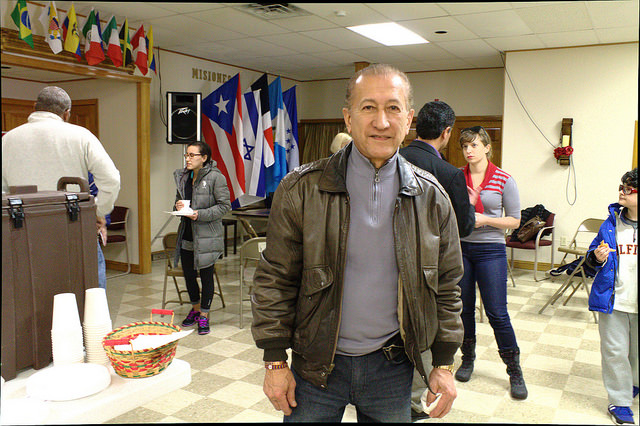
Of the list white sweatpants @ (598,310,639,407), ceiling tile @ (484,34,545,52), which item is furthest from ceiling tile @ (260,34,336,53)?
white sweatpants @ (598,310,639,407)

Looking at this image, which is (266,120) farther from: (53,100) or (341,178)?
(341,178)

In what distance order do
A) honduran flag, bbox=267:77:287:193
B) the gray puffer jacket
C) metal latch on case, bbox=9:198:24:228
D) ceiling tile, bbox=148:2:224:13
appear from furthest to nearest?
honduran flag, bbox=267:77:287:193
ceiling tile, bbox=148:2:224:13
the gray puffer jacket
metal latch on case, bbox=9:198:24:228

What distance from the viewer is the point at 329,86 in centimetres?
1081

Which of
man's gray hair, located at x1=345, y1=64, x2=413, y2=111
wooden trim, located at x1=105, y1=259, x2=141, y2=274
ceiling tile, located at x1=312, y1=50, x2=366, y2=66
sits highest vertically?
ceiling tile, located at x1=312, y1=50, x2=366, y2=66

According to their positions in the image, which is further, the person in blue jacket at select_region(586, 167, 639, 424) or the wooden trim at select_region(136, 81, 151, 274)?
the wooden trim at select_region(136, 81, 151, 274)

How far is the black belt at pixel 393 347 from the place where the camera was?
5.44ft

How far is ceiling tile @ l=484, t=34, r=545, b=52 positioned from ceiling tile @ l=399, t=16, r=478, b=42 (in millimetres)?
413

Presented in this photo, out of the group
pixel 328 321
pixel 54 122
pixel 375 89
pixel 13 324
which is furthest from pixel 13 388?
pixel 54 122

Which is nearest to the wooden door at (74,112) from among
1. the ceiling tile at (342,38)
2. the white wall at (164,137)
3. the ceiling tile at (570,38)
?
the white wall at (164,137)

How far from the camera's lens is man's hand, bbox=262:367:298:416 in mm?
1652

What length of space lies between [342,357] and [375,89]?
0.82m

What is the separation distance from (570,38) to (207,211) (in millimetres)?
5030

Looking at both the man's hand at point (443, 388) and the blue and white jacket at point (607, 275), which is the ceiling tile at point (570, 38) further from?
the man's hand at point (443, 388)

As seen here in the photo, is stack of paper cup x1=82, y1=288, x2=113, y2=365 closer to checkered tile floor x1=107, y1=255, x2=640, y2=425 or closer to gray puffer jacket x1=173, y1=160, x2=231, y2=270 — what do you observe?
checkered tile floor x1=107, y1=255, x2=640, y2=425
